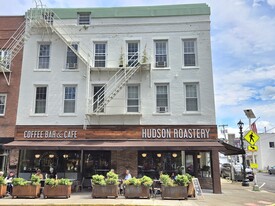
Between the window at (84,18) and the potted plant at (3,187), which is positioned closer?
the potted plant at (3,187)

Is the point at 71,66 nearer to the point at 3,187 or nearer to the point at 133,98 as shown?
the point at 133,98

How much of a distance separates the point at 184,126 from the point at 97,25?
923 cm

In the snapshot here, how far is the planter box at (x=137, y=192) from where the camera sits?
13336 mm

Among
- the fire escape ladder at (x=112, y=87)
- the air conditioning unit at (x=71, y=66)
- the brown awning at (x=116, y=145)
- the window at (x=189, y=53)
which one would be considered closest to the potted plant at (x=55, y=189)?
the brown awning at (x=116, y=145)

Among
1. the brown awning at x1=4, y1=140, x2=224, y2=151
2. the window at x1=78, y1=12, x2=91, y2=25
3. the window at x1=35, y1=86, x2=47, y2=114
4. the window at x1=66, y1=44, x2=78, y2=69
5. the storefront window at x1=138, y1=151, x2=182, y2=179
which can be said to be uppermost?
the window at x1=78, y1=12, x2=91, y2=25

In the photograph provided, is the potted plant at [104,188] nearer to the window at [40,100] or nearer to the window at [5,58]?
the window at [40,100]

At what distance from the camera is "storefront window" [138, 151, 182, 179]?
17.7 m

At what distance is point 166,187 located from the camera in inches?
522

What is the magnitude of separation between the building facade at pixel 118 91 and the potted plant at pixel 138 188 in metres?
3.29

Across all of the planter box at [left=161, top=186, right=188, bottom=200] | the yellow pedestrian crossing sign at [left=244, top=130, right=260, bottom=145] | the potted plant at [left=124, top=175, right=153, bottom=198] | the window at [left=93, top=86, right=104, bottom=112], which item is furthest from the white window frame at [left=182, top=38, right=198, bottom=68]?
the potted plant at [left=124, top=175, right=153, bottom=198]

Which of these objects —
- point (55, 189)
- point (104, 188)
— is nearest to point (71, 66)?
point (55, 189)

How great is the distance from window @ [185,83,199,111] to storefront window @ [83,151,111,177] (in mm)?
6151

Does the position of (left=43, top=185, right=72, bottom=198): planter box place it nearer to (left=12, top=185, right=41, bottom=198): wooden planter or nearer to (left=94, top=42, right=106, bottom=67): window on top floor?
(left=12, top=185, right=41, bottom=198): wooden planter

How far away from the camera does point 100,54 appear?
744 inches
